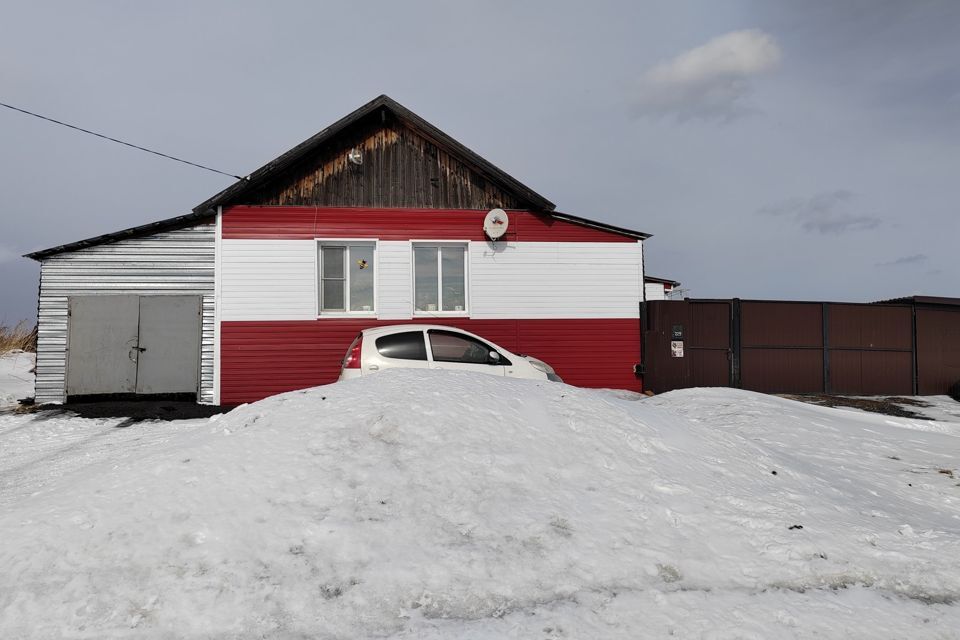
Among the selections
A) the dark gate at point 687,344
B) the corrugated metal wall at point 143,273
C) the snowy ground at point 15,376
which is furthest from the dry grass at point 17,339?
the dark gate at point 687,344

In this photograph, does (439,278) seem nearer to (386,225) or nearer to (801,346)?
(386,225)

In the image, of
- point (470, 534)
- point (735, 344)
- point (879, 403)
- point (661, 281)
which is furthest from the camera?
point (661, 281)

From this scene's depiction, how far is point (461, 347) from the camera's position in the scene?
27.9 ft

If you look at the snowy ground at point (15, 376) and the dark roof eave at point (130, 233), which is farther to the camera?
the snowy ground at point (15, 376)

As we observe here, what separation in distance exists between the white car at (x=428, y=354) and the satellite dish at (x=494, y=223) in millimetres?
3735

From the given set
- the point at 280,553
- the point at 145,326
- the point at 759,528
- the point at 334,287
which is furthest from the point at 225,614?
the point at 145,326

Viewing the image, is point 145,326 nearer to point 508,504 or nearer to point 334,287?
point 334,287

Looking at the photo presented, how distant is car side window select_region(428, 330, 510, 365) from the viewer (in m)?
8.12

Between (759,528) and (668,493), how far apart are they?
23.7 inches

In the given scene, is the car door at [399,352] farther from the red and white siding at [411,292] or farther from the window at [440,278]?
the window at [440,278]

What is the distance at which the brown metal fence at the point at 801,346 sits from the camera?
12406 millimetres

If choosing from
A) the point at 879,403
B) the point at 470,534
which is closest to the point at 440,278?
the point at 470,534

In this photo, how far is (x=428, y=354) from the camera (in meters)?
7.88

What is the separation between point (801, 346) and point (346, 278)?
11.6 m
